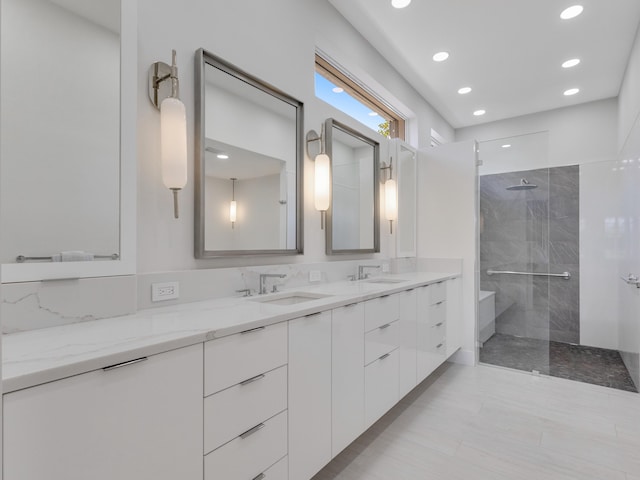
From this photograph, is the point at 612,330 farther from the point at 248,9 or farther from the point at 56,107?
the point at 56,107

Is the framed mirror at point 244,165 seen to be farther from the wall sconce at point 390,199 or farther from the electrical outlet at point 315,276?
→ the wall sconce at point 390,199

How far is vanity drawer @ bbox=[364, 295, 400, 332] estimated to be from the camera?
1939 mm

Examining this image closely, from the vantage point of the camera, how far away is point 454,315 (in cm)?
333

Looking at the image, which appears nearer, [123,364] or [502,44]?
[123,364]

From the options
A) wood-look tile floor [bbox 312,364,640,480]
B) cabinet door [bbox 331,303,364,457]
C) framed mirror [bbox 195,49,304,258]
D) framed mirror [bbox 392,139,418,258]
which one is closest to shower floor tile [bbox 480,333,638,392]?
wood-look tile floor [bbox 312,364,640,480]

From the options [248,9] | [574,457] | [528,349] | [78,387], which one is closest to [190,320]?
[78,387]

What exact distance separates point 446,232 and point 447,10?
1.94 meters

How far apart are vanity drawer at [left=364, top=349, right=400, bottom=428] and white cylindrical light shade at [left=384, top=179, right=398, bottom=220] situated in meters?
1.44

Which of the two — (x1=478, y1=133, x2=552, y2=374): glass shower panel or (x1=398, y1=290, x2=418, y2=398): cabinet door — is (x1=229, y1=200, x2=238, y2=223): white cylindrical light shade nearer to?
(x1=398, y1=290, x2=418, y2=398): cabinet door

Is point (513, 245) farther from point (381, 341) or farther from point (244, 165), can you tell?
point (244, 165)

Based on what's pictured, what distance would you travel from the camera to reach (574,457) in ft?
6.32

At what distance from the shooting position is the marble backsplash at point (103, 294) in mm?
1098

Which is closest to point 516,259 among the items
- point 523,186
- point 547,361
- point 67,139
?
point 523,186

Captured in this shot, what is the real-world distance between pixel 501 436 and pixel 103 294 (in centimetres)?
229
